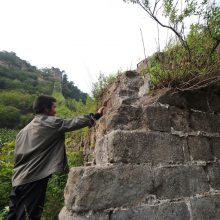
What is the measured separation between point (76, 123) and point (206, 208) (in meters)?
1.44

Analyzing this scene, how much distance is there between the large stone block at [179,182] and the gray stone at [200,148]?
0.11 meters

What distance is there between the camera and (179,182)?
2184 mm

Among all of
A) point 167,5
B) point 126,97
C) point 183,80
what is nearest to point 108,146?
point 126,97

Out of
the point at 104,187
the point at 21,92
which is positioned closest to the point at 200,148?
the point at 104,187

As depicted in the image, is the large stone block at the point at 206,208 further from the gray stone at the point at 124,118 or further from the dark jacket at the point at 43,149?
the dark jacket at the point at 43,149

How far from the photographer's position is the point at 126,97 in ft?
8.52

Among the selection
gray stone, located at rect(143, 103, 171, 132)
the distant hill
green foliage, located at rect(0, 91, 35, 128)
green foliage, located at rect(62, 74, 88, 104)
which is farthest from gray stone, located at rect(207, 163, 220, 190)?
green foliage, located at rect(0, 91, 35, 128)

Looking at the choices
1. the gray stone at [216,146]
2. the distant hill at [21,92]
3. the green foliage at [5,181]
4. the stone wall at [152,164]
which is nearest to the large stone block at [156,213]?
the stone wall at [152,164]

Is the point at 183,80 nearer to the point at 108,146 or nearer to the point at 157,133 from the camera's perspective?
the point at 157,133

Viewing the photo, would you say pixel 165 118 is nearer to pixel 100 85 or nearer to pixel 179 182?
pixel 179 182

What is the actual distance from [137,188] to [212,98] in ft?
4.30

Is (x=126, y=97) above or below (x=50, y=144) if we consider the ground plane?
above

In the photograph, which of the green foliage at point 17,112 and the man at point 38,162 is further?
the green foliage at point 17,112

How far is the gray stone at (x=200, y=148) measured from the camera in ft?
7.71
